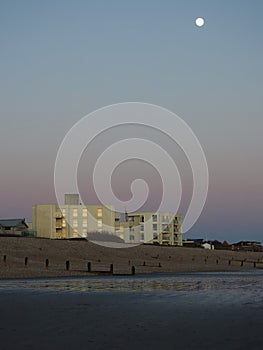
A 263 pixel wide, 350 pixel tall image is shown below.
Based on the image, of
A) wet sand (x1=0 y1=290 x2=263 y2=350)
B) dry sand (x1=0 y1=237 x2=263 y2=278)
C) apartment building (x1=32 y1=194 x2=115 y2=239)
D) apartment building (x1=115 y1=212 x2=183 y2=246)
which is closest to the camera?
wet sand (x1=0 y1=290 x2=263 y2=350)

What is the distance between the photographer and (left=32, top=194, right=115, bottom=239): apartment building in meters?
183

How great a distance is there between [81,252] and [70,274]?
28.0 metres

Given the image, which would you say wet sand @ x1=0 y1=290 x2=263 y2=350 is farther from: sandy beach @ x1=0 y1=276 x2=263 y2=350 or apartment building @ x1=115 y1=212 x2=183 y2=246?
apartment building @ x1=115 y1=212 x2=183 y2=246

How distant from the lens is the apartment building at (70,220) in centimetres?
18275

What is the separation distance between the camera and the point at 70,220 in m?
191

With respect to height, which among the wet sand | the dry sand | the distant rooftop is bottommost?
the wet sand

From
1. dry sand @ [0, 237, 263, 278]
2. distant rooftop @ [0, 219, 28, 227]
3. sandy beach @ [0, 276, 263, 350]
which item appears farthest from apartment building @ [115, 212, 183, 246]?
sandy beach @ [0, 276, 263, 350]

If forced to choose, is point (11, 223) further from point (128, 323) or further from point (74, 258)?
point (128, 323)

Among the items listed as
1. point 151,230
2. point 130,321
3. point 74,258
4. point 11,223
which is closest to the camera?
point 130,321

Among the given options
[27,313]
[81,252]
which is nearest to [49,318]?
[27,313]

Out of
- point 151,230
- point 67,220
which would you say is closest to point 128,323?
point 67,220

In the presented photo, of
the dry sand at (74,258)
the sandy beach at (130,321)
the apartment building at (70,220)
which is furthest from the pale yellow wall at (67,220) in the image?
the sandy beach at (130,321)

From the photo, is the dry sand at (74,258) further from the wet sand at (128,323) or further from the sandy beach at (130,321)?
the wet sand at (128,323)

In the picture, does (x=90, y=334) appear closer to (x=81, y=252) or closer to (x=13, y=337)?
(x=13, y=337)
